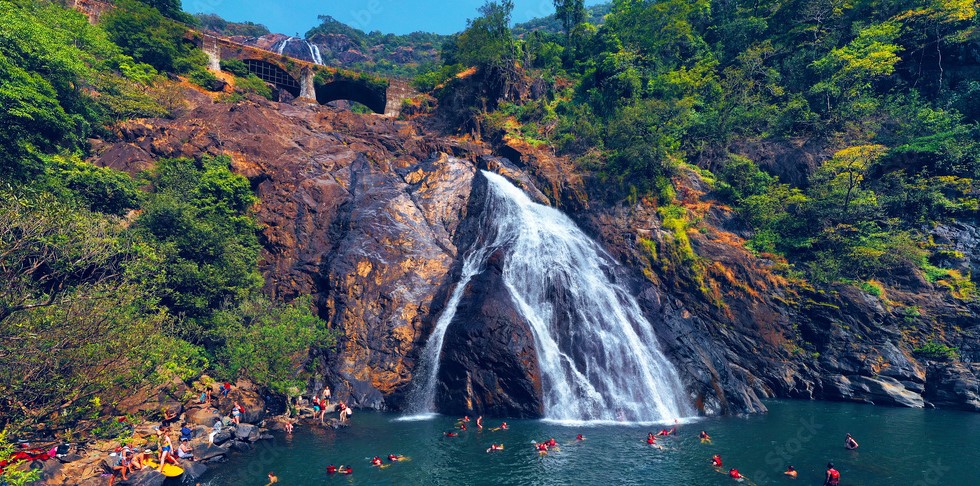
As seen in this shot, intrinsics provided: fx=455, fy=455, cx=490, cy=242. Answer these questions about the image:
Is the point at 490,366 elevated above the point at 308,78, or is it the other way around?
the point at 308,78

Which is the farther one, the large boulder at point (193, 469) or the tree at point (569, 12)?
the tree at point (569, 12)

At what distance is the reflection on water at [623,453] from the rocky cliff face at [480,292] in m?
3.18

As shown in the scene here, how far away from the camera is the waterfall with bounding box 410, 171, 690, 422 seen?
2842 cm

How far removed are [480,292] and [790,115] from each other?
1473 inches

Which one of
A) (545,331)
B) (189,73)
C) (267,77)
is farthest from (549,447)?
(267,77)

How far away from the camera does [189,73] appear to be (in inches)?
1887

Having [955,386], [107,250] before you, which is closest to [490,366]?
[107,250]

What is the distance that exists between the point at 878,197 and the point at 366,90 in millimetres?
56979

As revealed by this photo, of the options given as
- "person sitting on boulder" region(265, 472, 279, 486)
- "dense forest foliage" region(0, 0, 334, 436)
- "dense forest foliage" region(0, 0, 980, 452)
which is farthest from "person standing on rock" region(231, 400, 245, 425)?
"person sitting on boulder" region(265, 472, 279, 486)

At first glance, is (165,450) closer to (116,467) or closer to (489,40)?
(116,467)

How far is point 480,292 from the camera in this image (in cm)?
3212

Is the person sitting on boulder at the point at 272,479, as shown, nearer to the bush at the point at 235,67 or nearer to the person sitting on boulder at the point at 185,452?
the person sitting on boulder at the point at 185,452

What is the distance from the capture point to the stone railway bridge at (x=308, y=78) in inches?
2146

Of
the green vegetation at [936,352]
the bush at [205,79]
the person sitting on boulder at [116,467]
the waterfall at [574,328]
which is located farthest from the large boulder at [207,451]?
the green vegetation at [936,352]
